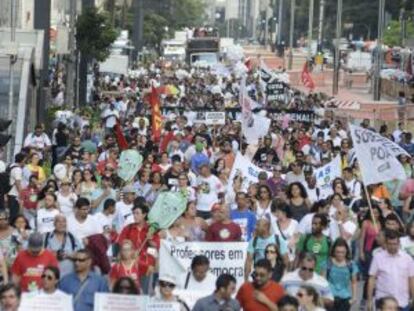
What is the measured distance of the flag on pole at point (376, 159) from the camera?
57.6ft

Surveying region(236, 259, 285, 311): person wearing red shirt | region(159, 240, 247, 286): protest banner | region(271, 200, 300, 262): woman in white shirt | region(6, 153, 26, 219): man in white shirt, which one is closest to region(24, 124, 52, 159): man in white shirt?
region(6, 153, 26, 219): man in white shirt

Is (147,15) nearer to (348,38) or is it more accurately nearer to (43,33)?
(348,38)

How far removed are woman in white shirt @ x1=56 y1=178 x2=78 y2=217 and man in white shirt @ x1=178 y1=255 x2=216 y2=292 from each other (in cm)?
456

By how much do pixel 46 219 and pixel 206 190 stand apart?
3.92 meters

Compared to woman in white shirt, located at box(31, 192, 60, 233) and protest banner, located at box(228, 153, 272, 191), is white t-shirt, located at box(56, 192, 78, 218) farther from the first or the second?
protest banner, located at box(228, 153, 272, 191)

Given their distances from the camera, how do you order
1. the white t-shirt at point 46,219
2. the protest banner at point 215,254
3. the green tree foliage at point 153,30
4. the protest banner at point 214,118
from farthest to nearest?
the green tree foliage at point 153,30, the protest banner at point 214,118, the white t-shirt at point 46,219, the protest banner at point 215,254

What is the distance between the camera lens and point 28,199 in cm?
1898

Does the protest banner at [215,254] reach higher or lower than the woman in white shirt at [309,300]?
lower

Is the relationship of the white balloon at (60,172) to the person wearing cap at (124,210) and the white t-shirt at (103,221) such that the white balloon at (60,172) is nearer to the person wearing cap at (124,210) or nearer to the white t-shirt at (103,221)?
the person wearing cap at (124,210)

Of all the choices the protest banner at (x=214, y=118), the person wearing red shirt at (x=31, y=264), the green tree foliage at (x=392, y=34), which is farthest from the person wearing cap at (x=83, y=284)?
the green tree foliage at (x=392, y=34)

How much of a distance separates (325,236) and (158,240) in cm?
149

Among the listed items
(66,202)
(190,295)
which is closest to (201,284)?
(190,295)

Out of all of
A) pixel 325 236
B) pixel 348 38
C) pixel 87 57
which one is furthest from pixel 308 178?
pixel 348 38

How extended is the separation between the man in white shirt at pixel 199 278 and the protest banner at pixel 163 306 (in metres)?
0.69
